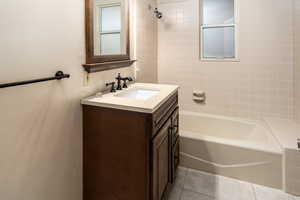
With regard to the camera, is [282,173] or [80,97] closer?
[80,97]

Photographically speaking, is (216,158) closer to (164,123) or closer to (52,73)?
(164,123)

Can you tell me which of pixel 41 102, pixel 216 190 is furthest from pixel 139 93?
pixel 216 190

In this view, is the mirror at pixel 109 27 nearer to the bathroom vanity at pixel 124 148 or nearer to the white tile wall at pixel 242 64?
the bathroom vanity at pixel 124 148

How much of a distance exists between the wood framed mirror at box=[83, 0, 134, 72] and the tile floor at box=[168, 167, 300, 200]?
136 cm

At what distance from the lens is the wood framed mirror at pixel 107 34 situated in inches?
61.4

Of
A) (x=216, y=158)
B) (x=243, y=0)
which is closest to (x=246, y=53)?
(x=243, y=0)

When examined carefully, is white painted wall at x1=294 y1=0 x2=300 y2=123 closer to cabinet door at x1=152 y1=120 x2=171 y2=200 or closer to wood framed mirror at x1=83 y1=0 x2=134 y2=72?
cabinet door at x1=152 y1=120 x2=171 y2=200

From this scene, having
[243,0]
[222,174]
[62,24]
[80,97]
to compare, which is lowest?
[222,174]

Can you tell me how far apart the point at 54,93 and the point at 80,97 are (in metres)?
0.26

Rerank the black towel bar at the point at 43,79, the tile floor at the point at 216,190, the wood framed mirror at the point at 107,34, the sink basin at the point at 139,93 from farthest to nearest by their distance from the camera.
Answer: the sink basin at the point at 139,93
the tile floor at the point at 216,190
the wood framed mirror at the point at 107,34
the black towel bar at the point at 43,79

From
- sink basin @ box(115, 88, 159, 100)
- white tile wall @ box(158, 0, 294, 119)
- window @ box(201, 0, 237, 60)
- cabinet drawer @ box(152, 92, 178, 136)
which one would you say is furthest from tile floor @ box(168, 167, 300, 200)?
window @ box(201, 0, 237, 60)

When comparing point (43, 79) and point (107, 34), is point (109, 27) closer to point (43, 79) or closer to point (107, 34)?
point (107, 34)

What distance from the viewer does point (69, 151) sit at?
4.69ft

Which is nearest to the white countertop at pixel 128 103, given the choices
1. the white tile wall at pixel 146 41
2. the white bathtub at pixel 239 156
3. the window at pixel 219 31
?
the white bathtub at pixel 239 156
